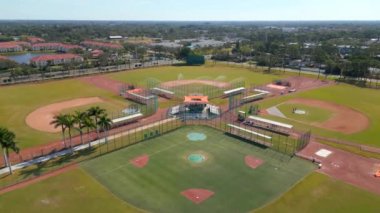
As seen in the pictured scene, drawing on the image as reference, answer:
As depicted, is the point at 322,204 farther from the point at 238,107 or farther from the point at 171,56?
the point at 171,56

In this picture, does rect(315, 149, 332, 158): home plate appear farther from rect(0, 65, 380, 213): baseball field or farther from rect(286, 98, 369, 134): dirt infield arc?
rect(286, 98, 369, 134): dirt infield arc

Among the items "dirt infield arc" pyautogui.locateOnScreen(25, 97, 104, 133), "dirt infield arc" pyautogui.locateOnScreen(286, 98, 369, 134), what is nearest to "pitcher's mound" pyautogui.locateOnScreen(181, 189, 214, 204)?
"dirt infield arc" pyautogui.locateOnScreen(25, 97, 104, 133)

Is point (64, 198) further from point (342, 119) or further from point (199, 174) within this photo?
point (342, 119)

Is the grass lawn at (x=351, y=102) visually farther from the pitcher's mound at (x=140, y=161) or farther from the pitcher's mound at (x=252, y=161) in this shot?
the pitcher's mound at (x=140, y=161)

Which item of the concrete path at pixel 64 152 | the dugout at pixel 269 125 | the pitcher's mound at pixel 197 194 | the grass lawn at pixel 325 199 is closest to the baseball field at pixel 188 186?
the grass lawn at pixel 325 199

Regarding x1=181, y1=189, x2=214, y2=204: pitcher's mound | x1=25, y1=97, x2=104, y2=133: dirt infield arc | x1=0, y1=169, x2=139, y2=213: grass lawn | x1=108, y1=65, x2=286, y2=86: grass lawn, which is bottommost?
x1=0, y1=169, x2=139, y2=213: grass lawn

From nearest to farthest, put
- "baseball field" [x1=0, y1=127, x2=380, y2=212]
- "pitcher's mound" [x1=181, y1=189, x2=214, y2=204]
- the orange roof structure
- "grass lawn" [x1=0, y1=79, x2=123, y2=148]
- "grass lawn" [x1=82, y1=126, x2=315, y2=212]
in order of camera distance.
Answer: "baseball field" [x1=0, y1=127, x2=380, y2=212] → "grass lawn" [x1=82, y1=126, x2=315, y2=212] → "pitcher's mound" [x1=181, y1=189, x2=214, y2=204] → "grass lawn" [x1=0, y1=79, x2=123, y2=148] → the orange roof structure
